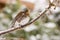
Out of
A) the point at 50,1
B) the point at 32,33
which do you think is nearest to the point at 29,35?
the point at 32,33

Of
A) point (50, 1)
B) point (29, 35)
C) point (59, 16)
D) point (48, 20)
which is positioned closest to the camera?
point (50, 1)

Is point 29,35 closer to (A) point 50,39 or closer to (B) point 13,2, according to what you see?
(A) point 50,39

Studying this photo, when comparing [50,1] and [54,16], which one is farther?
[54,16]

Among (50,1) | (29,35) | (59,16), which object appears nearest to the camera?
(50,1)

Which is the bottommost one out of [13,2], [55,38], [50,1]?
[55,38]

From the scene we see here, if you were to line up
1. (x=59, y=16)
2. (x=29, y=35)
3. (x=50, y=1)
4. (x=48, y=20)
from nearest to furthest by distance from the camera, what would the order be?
(x=50, y=1)
(x=29, y=35)
(x=48, y=20)
(x=59, y=16)

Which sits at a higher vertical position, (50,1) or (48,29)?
(50,1)

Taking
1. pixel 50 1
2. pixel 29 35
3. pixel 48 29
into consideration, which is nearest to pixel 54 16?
pixel 48 29

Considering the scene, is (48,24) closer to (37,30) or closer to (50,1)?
(37,30)

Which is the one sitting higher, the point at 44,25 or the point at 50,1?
the point at 50,1
